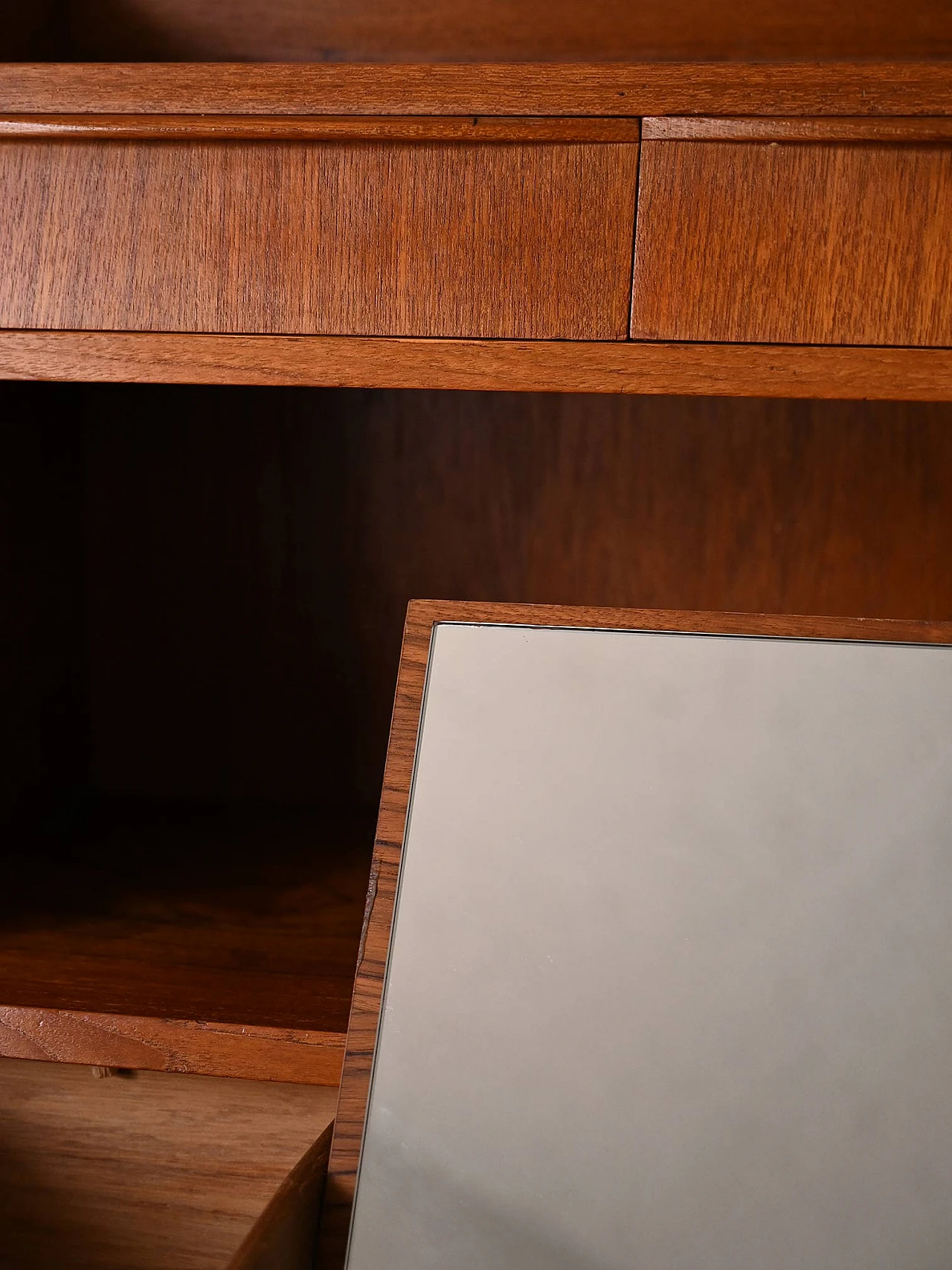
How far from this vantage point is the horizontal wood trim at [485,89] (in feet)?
1.81

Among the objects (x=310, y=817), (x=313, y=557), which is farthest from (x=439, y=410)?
(x=310, y=817)

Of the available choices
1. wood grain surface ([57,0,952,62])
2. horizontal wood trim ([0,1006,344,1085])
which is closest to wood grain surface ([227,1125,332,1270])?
horizontal wood trim ([0,1006,344,1085])

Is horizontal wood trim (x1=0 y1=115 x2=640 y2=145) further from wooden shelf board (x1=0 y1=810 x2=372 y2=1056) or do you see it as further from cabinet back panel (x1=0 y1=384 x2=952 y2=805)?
wooden shelf board (x1=0 y1=810 x2=372 y2=1056)

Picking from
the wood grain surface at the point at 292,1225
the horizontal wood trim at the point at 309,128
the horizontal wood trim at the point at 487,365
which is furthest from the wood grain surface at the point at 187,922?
the horizontal wood trim at the point at 309,128

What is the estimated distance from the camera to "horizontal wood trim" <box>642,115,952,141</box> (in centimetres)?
55

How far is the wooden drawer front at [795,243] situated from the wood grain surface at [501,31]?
1.42ft

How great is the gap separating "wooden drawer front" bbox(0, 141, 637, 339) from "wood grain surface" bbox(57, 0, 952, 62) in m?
0.43

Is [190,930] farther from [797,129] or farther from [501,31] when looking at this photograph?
[501,31]

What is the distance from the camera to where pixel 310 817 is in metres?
1.07

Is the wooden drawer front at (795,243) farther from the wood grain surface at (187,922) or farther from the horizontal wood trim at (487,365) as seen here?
the wood grain surface at (187,922)

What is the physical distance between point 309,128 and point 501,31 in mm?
445

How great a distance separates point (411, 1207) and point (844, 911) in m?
0.23

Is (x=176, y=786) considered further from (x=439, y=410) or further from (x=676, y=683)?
(x=676, y=683)

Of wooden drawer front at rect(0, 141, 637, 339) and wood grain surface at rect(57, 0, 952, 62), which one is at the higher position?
wood grain surface at rect(57, 0, 952, 62)
